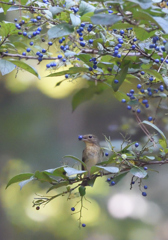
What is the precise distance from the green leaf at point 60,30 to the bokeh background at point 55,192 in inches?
21.4

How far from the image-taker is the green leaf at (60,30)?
2.15ft

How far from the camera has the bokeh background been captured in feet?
4.00

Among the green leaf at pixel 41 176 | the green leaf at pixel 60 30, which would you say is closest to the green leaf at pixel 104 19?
the green leaf at pixel 60 30

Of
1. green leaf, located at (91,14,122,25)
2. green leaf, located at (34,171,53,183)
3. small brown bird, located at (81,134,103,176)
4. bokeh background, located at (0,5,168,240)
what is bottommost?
bokeh background, located at (0,5,168,240)

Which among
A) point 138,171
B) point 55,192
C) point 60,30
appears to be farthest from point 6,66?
point 55,192

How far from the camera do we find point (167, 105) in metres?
0.90

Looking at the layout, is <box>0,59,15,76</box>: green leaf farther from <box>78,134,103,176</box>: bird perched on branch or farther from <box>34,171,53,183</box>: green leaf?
<box>78,134,103,176</box>: bird perched on branch

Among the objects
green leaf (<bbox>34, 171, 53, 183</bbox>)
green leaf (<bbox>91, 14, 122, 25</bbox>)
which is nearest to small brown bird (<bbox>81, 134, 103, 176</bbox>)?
green leaf (<bbox>34, 171, 53, 183</bbox>)

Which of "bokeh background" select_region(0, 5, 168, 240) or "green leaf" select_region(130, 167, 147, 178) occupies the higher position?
"green leaf" select_region(130, 167, 147, 178)

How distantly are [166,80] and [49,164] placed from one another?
2.08 feet

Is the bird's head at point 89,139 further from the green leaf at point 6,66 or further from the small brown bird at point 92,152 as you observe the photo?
the green leaf at point 6,66

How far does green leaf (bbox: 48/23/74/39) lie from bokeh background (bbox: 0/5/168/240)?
0.54 metres

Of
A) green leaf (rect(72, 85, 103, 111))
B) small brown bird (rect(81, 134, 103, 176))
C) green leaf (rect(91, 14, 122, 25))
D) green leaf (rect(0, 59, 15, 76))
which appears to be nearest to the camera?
green leaf (rect(91, 14, 122, 25))

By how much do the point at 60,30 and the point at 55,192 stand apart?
72 cm
